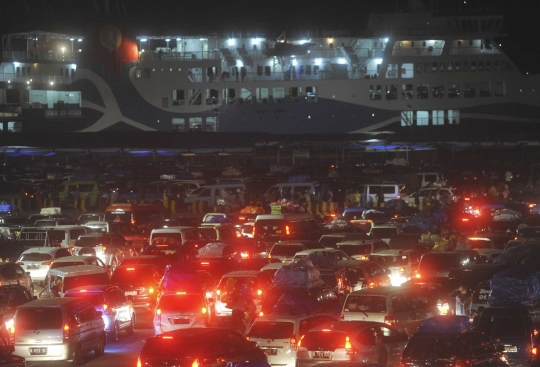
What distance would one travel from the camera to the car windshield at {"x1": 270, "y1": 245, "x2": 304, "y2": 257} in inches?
1026

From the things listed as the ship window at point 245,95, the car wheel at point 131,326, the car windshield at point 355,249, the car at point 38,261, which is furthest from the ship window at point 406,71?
the car wheel at point 131,326

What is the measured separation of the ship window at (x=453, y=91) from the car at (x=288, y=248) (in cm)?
4320

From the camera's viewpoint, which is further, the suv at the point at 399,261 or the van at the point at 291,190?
the van at the point at 291,190

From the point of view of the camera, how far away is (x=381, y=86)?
66.9m

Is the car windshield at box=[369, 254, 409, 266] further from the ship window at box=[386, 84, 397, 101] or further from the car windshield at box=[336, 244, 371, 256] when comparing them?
the ship window at box=[386, 84, 397, 101]

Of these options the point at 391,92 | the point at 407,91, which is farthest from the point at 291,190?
the point at 407,91

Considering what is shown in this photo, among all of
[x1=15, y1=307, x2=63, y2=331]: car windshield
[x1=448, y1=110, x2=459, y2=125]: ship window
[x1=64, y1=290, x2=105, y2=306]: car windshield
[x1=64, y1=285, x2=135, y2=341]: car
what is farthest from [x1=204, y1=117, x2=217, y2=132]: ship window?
[x1=15, y1=307, x2=63, y2=331]: car windshield

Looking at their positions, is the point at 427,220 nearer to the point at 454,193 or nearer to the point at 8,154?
the point at 454,193

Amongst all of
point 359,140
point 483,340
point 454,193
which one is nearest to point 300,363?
point 483,340

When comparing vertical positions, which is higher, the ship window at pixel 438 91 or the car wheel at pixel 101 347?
the ship window at pixel 438 91

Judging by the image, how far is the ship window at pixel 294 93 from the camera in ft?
221

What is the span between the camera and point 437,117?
68188 millimetres

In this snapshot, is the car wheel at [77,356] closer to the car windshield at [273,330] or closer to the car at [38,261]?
the car windshield at [273,330]

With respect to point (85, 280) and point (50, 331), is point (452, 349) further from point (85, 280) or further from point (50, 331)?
point (85, 280)
